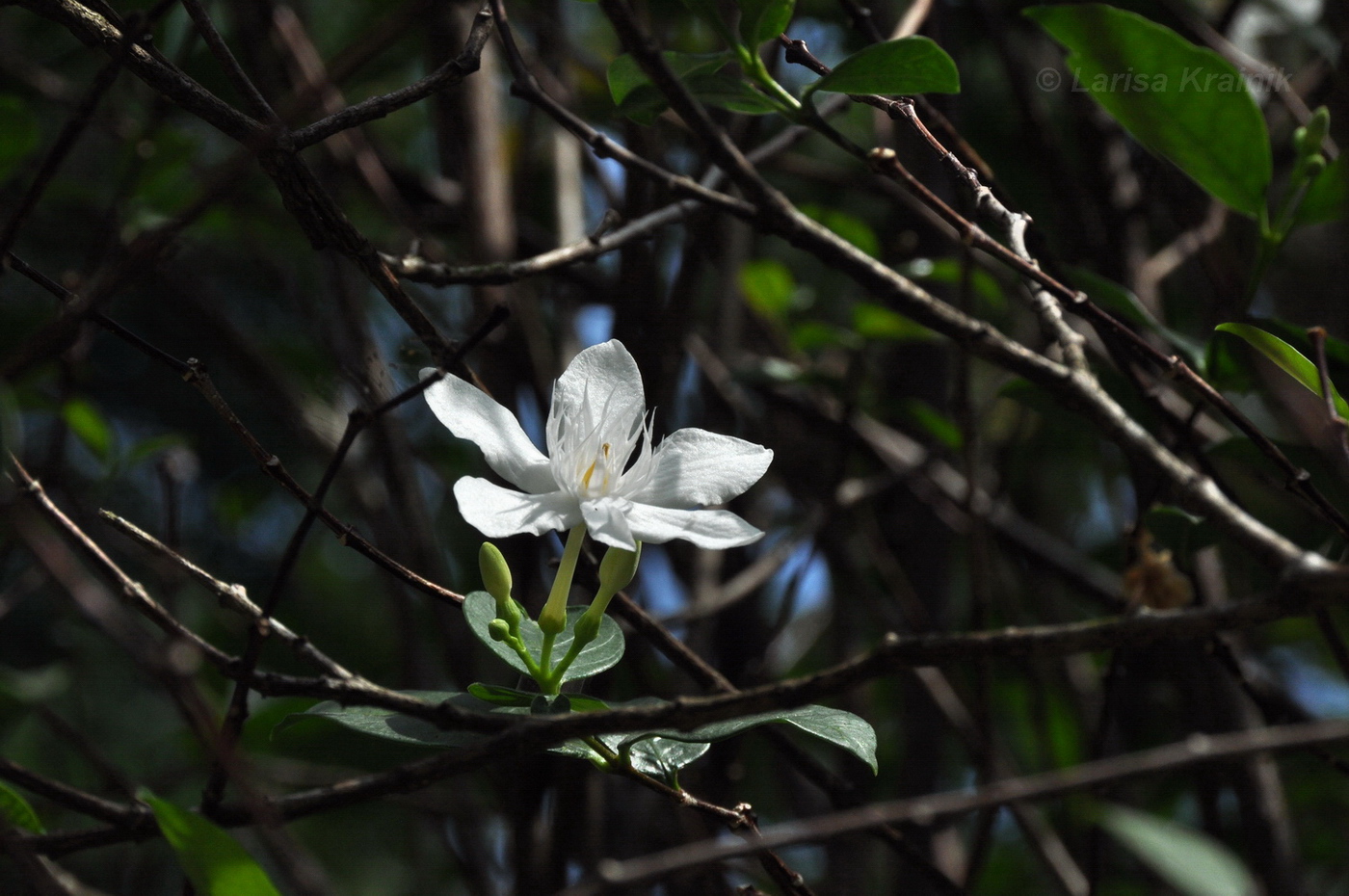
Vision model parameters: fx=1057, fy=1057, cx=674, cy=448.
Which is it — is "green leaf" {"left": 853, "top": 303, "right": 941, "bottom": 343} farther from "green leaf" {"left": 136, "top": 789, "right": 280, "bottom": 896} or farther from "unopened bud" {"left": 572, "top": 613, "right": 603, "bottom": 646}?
"green leaf" {"left": 136, "top": 789, "right": 280, "bottom": 896}

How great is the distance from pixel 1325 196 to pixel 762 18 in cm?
62

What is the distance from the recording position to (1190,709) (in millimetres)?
1779

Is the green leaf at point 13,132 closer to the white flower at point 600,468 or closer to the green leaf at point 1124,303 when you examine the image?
the white flower at point 600,468

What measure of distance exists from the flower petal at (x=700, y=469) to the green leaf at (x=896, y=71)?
0.34 metres

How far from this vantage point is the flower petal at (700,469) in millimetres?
1010

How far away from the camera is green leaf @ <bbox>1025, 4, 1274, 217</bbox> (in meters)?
0.96

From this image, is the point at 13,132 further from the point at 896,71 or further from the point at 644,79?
the point at 896,71

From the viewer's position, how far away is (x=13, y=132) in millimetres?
1508

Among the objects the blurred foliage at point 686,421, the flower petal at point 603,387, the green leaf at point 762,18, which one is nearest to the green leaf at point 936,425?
the blurred foliage at point 686,421

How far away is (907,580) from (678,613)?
54 centimetres

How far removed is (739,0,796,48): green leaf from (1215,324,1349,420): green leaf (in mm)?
504

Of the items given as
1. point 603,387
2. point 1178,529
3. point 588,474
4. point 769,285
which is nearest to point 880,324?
point 769,285


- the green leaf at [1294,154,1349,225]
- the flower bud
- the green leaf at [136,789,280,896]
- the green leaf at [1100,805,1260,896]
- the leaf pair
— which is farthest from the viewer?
the green leaf at [1294,154,1349,225]

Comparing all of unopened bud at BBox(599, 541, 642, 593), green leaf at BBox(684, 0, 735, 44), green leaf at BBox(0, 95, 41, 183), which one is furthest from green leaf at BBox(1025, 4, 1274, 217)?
green leaf at BBox(0, 95, 41, 183)
